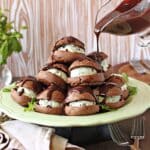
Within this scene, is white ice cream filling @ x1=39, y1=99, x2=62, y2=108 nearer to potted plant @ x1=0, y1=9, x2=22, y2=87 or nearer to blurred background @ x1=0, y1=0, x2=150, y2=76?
potted plant @ x1=0, y1=9, x2=22, y2=87

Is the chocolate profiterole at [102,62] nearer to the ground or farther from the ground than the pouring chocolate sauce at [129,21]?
nearer to the ground

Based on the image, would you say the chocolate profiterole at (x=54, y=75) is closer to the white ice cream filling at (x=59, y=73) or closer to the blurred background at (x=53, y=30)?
the white ice cream filling at (x=59, y=73)

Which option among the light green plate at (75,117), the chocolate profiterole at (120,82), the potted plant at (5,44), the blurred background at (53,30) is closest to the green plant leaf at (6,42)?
the potted plant at (5,44)

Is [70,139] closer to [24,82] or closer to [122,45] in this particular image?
[24,82]

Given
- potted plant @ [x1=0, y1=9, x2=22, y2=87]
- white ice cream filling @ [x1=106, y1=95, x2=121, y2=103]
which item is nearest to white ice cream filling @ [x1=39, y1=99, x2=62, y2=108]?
white ice cream filling @ [x1=106, y1=95, x2=121, y2=103]

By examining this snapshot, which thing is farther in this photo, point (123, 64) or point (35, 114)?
point (123, 64)

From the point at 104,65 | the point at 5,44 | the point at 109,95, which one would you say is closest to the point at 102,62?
the point at 104,65

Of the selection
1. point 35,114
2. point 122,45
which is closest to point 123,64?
point 122,45

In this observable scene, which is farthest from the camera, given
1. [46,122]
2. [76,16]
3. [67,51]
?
[76,16]
